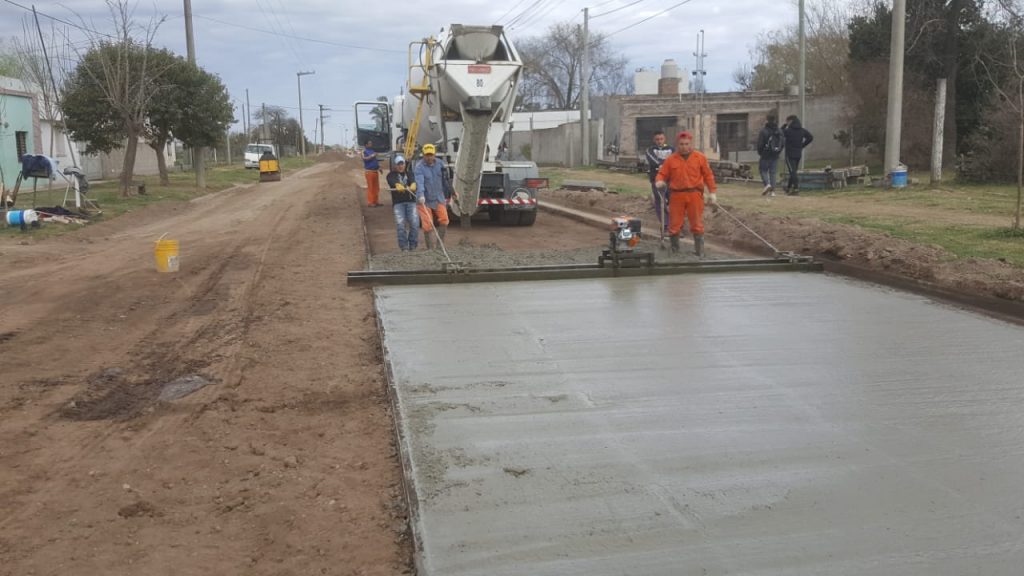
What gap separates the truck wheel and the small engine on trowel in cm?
662

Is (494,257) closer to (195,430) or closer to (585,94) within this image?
(195,430)

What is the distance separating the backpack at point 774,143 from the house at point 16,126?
23078mm

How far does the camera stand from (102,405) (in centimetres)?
550

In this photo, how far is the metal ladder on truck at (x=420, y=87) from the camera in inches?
558

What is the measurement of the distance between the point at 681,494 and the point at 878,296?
5.75m

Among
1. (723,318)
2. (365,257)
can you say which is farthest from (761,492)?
(365,257)

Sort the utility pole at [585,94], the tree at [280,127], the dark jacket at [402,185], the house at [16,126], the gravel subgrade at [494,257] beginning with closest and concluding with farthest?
1. the gravel subgrade at [494,257]
2. the dark jacket at [402,185]
3. the house at [16,126]
4. the utility pole at [585,94]
5. the tree at [280,127]

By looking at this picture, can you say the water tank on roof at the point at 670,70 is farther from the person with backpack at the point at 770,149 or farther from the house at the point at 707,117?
the person with backpack at the point at 770,149

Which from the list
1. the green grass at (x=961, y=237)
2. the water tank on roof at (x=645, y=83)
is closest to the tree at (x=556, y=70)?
the water tank on roof at (x=645, y=83)

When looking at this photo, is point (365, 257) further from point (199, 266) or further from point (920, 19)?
point (920, 19)

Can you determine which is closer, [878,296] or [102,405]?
[102,405]

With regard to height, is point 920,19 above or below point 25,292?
above

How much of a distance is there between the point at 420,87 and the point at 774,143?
7.97 m

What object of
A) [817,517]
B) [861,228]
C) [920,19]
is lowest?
[817,517]
